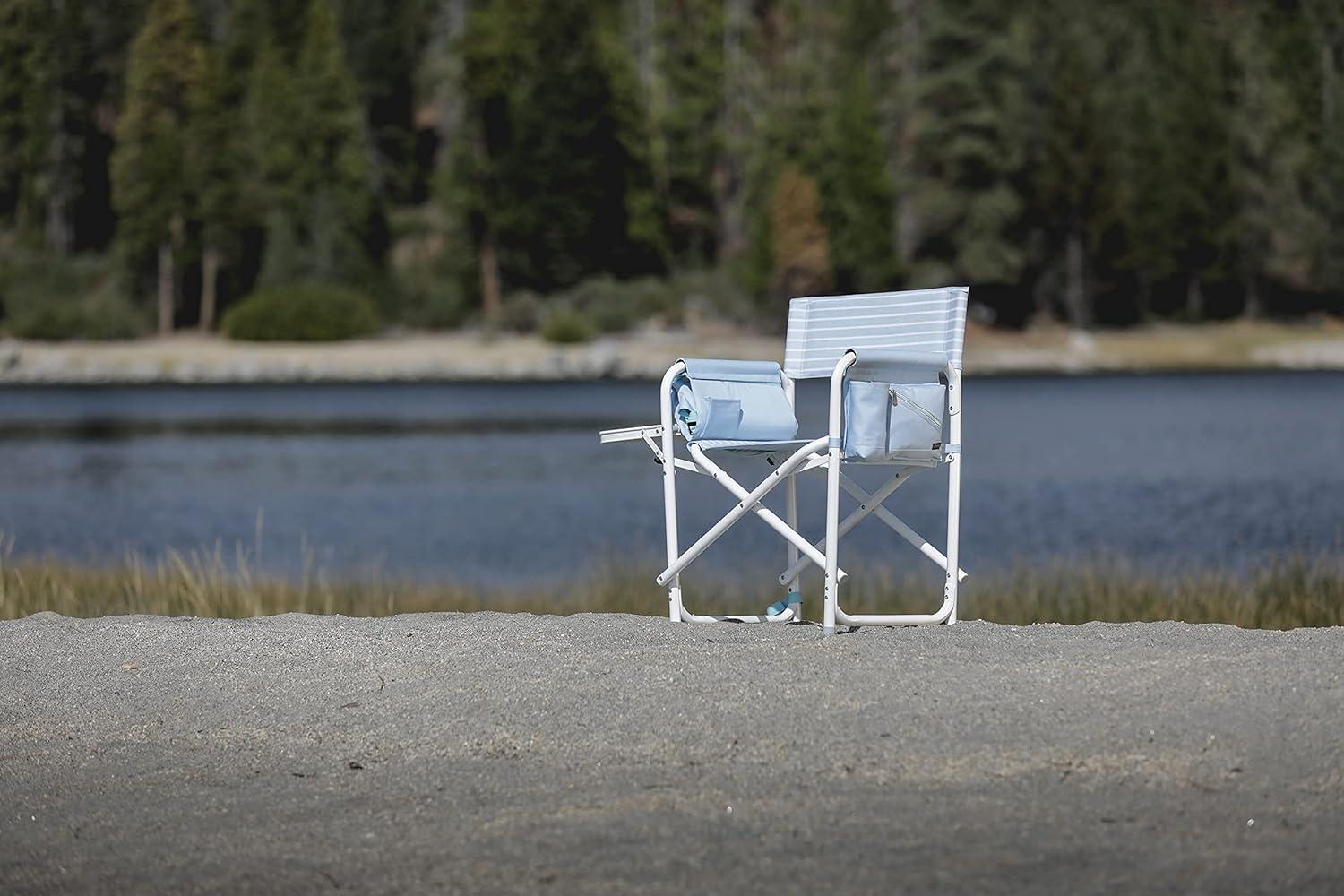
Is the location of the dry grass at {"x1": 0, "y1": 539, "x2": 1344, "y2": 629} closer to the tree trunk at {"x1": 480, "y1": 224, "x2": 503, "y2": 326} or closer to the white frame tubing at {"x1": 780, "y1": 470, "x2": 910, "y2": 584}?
the white frame tubing at {"x1": 780, "y1": 470, "x2": 910, "y2": 584}

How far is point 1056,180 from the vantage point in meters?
54.5

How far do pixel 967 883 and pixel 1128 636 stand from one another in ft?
8.79

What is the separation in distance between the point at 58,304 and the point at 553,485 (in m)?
33.8

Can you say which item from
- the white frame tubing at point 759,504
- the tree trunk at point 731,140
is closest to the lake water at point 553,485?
the white frame tubing at point 759,504

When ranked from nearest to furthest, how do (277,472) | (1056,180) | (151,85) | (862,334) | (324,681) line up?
(324,681) < (862,334) < (277,472) < (151,85) < (1056,180)

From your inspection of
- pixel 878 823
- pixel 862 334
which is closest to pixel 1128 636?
pixel 862 334

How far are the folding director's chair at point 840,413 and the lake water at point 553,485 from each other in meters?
3.80

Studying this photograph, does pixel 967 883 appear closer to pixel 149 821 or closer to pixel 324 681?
pixel 149 821

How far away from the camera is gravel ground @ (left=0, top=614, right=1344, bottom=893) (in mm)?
3928

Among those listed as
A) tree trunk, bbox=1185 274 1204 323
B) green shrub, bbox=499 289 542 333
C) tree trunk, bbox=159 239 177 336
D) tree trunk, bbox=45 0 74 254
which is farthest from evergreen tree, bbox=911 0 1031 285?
tree trunk, bbox=45 0 74 254

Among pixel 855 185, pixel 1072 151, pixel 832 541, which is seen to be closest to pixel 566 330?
pixel 855 185

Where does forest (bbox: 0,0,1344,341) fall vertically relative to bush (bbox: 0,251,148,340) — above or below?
above

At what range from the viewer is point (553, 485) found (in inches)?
871

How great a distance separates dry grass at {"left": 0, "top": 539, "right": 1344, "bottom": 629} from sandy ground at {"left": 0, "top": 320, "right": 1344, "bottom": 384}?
115ft
